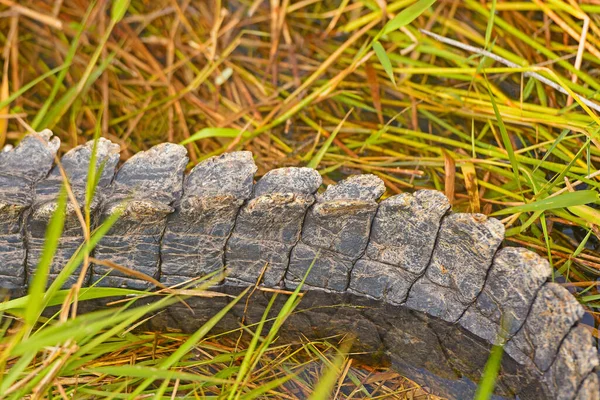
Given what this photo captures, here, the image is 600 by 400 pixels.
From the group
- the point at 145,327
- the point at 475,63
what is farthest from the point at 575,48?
the point at 145,327

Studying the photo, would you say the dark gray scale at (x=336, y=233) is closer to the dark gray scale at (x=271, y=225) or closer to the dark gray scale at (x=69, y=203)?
the dark gray scale at (x=271, y=225)

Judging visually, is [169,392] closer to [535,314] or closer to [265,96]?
[535,314]

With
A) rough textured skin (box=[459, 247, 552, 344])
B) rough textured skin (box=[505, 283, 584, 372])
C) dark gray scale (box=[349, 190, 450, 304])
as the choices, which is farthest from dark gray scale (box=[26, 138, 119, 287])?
rough textured skin (box=[505, 283, 584, 372])

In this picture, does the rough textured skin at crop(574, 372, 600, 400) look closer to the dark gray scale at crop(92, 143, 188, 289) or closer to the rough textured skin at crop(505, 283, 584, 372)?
the rough textured skin at crop(505, 283, 584, 372)

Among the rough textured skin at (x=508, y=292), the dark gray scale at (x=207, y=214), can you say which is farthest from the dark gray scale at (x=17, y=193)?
the rough textured skin at (x=508, y=292)

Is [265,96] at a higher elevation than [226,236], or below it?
higher

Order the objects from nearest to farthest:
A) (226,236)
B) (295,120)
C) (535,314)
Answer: (535,314)
(226,236)
(295,120)

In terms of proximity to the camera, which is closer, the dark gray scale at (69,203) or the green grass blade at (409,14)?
the dark gray scale at (69,203)
